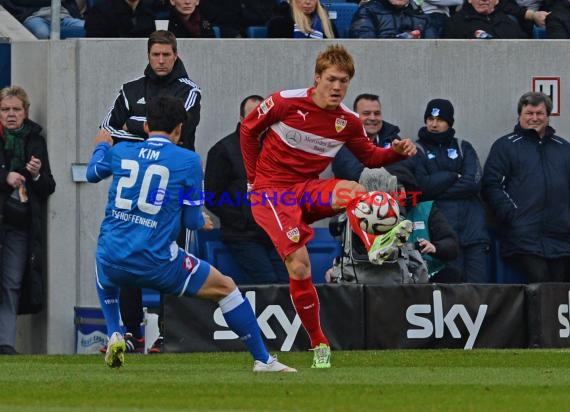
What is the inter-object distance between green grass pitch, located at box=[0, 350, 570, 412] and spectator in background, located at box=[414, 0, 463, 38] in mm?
5373

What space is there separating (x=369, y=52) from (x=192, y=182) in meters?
6.29

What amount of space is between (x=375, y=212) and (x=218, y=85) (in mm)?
5023

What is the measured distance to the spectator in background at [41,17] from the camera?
1661 centimetres

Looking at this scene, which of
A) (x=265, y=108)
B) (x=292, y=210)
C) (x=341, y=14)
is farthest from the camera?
(x=341, y=14)

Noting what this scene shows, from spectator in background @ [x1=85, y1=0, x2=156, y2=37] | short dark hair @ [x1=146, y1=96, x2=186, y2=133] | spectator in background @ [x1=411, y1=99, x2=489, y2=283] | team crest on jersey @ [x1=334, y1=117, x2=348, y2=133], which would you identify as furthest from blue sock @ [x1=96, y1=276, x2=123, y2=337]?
spectator in background @ [x1=85, y1=0, x2=156, y2=37]

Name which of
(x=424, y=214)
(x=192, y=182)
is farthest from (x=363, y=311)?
(x=192, y=182)

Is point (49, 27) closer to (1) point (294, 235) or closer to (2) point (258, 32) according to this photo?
(2) point (258, 32)

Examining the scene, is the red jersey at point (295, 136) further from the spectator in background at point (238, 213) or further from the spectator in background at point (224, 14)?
the spectator in background at point (224, 14)

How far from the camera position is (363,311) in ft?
47.7

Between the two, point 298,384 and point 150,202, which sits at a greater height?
point 150,202

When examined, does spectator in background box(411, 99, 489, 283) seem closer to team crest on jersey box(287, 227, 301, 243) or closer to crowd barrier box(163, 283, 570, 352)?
crowd barrier box(163, 283, 570, 352)

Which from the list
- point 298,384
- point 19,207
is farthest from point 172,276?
point 19,207

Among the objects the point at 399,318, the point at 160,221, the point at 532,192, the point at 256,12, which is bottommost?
the point at 399,318

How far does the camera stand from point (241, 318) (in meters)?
10.9
